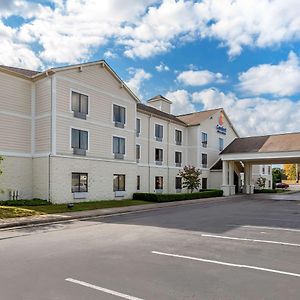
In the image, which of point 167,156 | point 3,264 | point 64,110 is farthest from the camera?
point 167,156

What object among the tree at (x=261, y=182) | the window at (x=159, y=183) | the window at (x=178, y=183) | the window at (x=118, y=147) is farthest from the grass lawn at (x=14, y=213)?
the tree at (x=261, y=182)

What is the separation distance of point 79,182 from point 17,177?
14.3 feet

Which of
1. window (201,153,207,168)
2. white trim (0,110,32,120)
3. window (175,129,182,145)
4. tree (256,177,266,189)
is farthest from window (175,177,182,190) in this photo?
white trim (0,110,32,120)

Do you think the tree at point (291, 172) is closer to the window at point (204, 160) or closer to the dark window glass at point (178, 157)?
the window at point (204, 160)

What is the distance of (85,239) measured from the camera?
403 inches

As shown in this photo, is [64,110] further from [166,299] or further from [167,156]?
[166,299]

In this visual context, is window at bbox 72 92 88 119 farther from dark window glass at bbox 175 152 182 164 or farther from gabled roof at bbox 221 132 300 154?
gabled roof at bbox 221 132 300 154

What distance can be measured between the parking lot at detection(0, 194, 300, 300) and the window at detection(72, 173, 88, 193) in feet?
36.9

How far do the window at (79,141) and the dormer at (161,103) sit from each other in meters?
20.9

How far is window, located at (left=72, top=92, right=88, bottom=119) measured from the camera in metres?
24.1

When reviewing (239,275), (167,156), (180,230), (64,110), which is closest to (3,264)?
(239,275)

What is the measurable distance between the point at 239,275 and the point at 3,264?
515 cm

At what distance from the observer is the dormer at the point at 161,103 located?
44216 mm

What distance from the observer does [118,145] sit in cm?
2806
